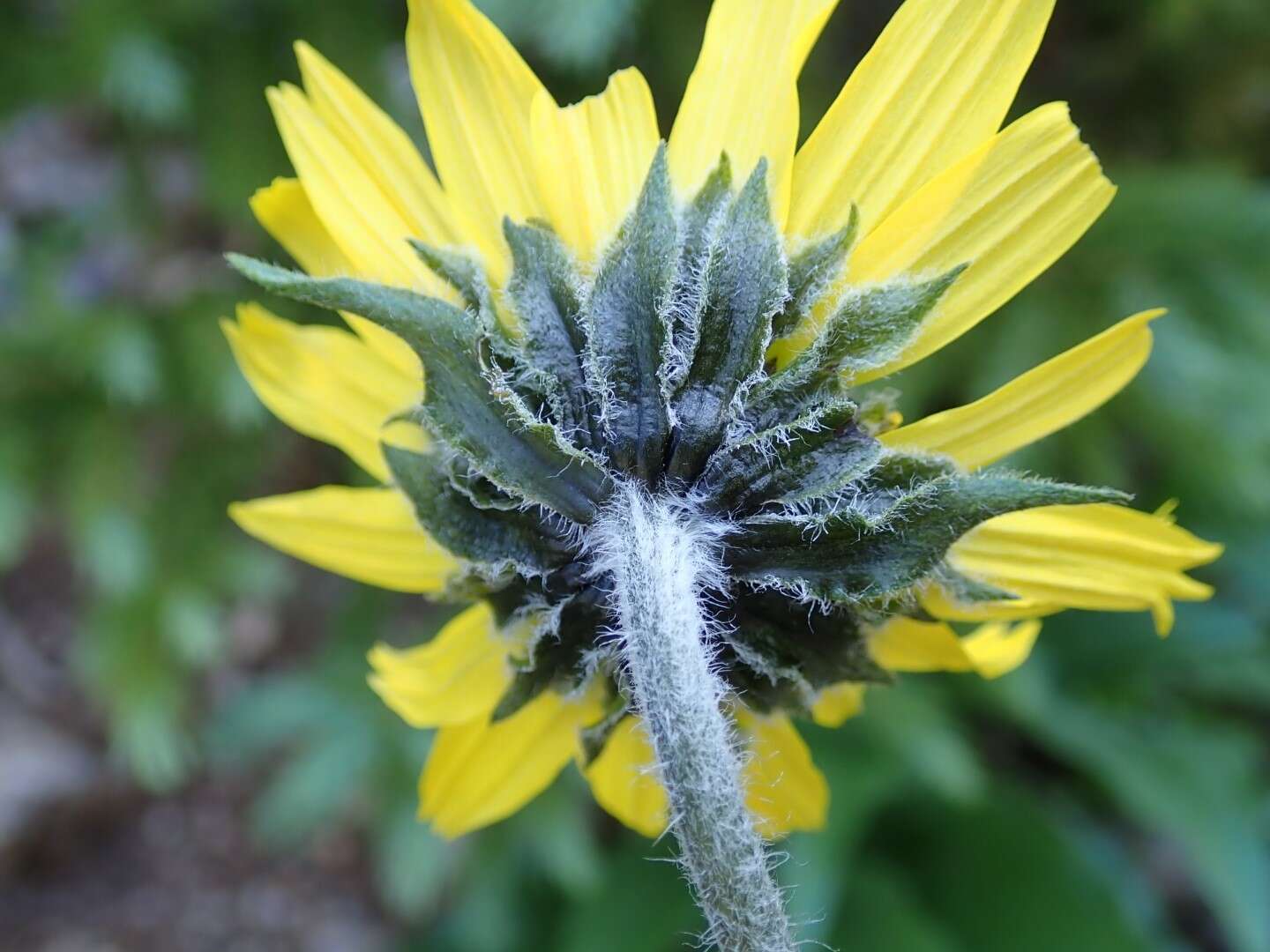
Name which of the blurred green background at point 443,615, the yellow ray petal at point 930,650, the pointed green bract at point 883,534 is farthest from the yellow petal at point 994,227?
the blurred green background at point 443,615

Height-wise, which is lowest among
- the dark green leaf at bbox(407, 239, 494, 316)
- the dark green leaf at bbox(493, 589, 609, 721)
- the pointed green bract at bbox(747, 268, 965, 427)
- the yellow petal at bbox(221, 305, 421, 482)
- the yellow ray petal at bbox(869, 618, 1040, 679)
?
the yellow ray petal at bbox(869, 618, 1040, 679)

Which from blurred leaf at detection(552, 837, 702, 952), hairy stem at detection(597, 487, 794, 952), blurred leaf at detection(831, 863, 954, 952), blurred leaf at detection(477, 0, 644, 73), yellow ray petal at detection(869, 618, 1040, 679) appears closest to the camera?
hairy stem at detection(597, 487, 794, 952)

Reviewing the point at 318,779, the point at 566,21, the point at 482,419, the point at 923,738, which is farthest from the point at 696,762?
the point at 318,779

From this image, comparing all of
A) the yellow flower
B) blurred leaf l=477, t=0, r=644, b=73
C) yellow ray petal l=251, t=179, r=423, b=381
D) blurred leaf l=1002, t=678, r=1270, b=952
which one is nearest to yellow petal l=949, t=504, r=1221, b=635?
the yellow flower

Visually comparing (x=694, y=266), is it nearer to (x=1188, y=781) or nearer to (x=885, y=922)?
(x=885, y=922)

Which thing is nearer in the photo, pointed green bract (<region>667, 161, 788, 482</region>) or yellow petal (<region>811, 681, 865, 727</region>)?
pointed green bract (<region>667, 161, 788, 482</region>)

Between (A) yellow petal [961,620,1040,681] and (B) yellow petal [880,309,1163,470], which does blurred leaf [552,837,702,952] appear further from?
(B) yellow petal [880,309,1163,470]
